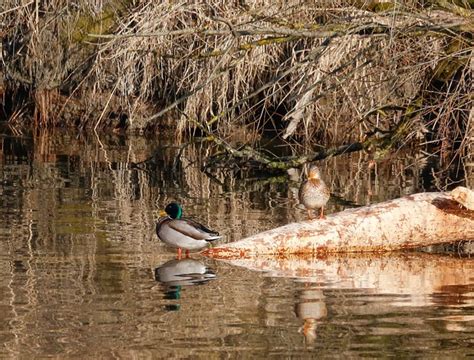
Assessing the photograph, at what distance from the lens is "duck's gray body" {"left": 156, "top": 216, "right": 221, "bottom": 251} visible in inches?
483

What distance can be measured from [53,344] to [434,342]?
253 centimetres

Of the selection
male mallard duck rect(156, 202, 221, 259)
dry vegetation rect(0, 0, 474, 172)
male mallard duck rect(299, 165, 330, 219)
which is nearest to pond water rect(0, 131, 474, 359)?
male mallard duck rect(156, 202, 221, 259)

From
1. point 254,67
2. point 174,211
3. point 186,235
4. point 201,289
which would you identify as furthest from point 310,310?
point 254,67

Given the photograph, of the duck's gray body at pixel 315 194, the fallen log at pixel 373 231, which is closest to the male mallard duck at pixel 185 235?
the fallen log at pixel 373 231

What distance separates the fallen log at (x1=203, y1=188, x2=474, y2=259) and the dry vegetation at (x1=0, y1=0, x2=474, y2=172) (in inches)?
52.5

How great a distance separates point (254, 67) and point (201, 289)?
11.0m

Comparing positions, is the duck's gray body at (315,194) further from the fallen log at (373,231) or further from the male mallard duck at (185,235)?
the male mallard duck at (185,235)

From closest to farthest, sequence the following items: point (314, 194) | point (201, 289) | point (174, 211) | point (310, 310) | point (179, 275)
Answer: point (310, 310)
point (201, 289)
point (179, 275)
point (174, 211)
point (314, 194)

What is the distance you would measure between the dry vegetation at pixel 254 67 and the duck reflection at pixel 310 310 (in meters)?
3.10

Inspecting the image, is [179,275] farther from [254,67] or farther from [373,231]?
[254,67]

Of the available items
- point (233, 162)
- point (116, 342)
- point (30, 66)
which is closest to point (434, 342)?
point (116, 342)

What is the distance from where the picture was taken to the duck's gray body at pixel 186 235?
40.2 ft

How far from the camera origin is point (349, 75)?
583 inches

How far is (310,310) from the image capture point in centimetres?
989
